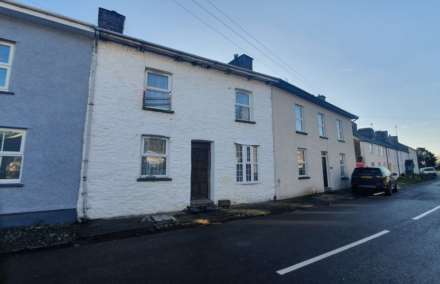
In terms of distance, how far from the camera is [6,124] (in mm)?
7164

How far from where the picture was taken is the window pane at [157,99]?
9977 mm

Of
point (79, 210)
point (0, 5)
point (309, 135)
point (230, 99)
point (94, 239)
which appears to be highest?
point (0, 5)

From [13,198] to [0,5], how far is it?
6040 millimetres

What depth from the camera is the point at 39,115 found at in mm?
7656

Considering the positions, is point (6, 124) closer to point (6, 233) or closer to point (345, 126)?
point (6, 233)

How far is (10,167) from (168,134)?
5.35 m

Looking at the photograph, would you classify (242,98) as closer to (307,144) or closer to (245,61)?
(245,61)

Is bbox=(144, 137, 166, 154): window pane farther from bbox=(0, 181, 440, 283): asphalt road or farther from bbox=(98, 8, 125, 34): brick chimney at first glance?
bbox=(98, 8, 125, 34): brick chimney

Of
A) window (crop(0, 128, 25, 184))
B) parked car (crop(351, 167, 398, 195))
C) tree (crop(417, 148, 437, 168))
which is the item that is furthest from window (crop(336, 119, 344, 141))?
tree (crop(417, 148, 437, 168))

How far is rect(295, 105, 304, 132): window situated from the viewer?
15.9m

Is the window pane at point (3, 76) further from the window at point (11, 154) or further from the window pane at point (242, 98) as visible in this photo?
the window pane at point (242, 98)

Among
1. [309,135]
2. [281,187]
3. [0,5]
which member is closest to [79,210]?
[0,5]

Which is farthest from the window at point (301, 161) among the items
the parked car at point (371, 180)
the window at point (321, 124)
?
the parked car at point (371, 180)

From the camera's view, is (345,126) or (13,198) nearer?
(13,198)
